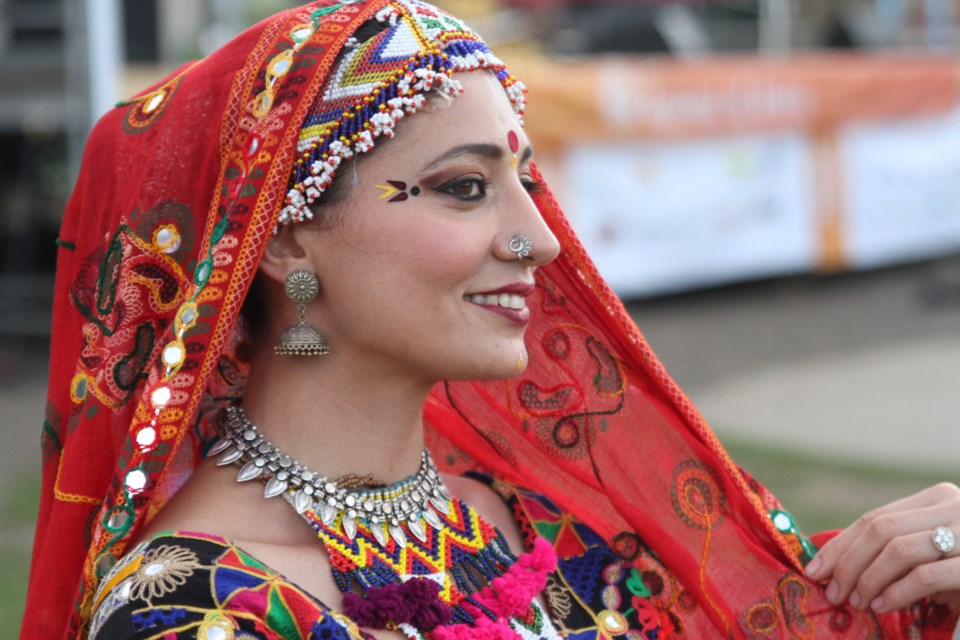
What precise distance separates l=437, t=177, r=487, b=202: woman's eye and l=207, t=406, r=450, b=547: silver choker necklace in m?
0.47

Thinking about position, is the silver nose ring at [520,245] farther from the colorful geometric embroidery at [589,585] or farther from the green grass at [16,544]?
the green grass at [16,544]

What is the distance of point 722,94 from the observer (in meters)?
9.90

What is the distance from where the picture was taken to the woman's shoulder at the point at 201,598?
1.61 m

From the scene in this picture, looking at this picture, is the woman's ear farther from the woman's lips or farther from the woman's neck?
the woman's lips

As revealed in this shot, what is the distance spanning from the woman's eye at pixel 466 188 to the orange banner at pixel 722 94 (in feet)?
20.1

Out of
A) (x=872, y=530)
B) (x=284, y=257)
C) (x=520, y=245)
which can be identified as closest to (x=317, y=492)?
(x=284, y=257)

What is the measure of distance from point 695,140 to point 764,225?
1.12m

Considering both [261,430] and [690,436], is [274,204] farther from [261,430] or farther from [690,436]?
[690,436]

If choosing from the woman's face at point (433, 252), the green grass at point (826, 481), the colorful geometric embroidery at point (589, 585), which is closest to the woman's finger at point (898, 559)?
the colorful geometric embroidery at point (589, 585)

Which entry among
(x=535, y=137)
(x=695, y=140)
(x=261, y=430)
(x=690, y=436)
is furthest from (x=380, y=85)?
(x=695, y=140)

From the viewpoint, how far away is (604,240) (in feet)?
30.6

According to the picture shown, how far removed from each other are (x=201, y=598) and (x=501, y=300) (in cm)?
62

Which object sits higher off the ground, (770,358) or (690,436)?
(690,436)

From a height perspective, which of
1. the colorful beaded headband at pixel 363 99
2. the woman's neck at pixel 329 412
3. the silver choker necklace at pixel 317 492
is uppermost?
the colorful beaded headband at pixel 363 99
